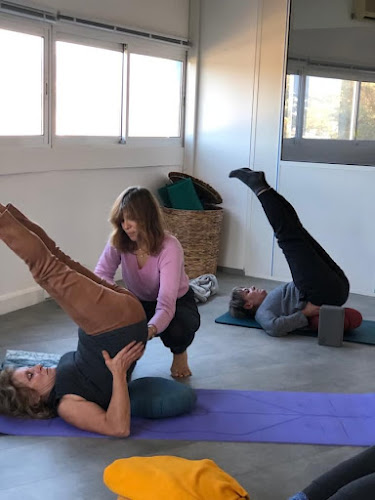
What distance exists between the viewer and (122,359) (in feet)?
8.16

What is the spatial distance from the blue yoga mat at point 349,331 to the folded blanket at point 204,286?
326 millimetres

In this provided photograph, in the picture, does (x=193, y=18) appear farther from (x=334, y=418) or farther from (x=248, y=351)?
(x=334, y=418)

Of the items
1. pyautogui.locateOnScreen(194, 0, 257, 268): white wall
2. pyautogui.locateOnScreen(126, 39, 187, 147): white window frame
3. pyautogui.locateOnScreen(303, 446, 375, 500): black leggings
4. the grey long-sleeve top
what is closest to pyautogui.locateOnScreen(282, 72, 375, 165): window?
pyautogui.locateOnScreen(194, 0, 257, 268): white wall

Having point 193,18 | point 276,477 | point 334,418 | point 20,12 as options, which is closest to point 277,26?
point 193,18

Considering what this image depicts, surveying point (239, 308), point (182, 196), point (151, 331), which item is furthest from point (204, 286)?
point (151, 331)

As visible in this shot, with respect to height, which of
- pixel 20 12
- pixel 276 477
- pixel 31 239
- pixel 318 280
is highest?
pixel 20 12

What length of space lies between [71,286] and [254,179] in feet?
7.25

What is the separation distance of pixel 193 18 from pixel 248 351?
303 cm

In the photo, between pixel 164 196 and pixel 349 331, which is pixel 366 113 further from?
pixel 349 331

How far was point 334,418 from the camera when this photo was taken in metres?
2.81

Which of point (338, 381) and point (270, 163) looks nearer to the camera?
point (338, 381)

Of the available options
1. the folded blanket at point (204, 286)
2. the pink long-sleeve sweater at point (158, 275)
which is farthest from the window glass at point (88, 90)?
the pink long-sleeve sweater at point (158, 275)

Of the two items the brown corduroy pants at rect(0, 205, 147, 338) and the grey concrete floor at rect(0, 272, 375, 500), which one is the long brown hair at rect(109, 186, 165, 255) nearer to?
the brown corduroy pants at rect(0, 205, 147, 338)

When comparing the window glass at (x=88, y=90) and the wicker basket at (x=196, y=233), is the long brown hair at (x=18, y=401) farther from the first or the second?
the wicker basket at (x=196, y=233)
